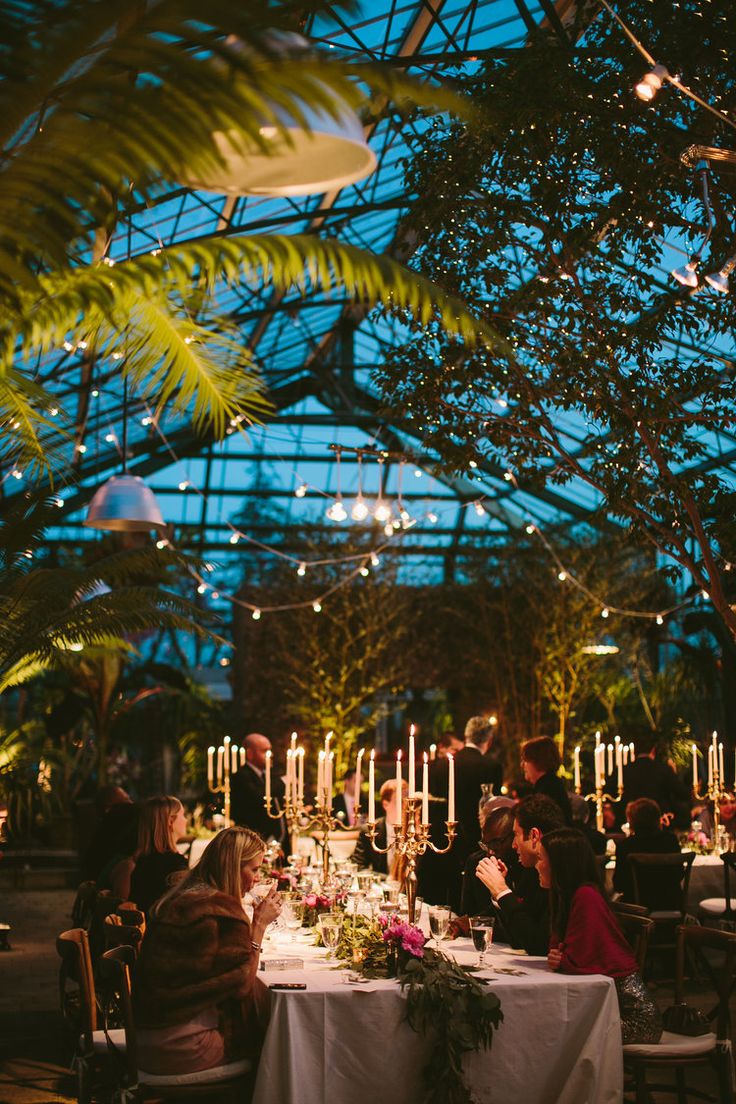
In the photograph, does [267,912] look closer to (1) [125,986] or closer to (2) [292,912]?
(1) [125,986]

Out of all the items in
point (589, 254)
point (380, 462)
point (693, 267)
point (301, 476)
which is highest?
point (301, 476)

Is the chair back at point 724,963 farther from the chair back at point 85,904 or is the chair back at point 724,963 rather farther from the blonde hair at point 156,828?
the chair back at point 85,904

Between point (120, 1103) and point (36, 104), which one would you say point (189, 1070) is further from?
point (36, 104)

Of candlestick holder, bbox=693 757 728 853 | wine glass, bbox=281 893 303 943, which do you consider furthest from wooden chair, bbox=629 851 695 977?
wine glass, bbox=281 893 303 943

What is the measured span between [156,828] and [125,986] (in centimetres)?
167

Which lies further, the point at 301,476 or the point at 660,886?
the point at 301,476

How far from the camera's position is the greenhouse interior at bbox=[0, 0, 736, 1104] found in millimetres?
2039

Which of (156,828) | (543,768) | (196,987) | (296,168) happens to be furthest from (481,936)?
(296,168)

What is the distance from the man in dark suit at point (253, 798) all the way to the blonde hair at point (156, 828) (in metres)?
2.26

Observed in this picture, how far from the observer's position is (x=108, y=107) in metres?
1.89

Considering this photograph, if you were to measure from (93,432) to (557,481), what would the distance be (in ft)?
32.9

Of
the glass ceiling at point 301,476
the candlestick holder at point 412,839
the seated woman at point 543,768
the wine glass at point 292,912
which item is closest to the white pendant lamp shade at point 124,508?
the seated woman at point 543,768

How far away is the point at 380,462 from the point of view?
7684 millimetres

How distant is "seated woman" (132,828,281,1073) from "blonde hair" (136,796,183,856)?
61.6 inches
